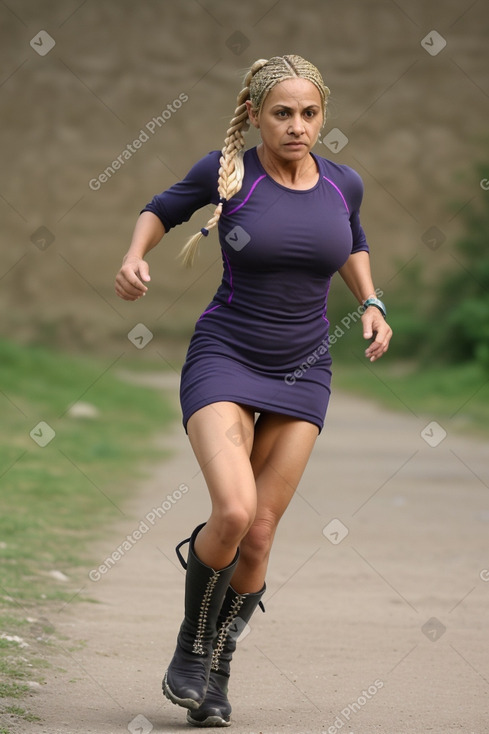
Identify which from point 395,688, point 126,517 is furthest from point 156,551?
point 395,688

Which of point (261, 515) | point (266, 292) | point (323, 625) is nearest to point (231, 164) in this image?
point (266, 292)

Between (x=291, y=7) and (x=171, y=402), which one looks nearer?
(x=171, y=402)

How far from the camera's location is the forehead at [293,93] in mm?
3904

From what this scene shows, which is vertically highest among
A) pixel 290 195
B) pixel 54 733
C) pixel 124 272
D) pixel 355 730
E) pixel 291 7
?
pixel 291 7

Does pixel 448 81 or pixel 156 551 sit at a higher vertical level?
pixel 448 81

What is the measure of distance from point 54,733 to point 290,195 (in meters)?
1.74

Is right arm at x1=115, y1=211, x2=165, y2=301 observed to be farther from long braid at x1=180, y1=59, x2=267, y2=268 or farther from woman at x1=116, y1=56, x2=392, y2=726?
long braid at x1=180, y1=59, x2=267, y2=268

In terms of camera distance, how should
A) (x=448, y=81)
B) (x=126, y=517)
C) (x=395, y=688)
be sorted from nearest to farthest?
(x=395, y=688) < (x=126, y=517) < (x=448, y=81)

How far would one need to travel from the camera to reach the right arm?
3.78 metres

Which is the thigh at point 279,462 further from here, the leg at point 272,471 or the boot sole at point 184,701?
the boot sole at point 184,701

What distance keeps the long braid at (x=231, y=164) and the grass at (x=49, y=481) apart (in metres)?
1.52

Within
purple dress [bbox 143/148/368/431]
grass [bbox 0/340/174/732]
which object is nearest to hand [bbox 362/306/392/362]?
purple dress [bbox 143/148/368/431]

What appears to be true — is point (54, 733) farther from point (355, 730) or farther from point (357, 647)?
point (357, 647)

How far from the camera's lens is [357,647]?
5.20 metres
